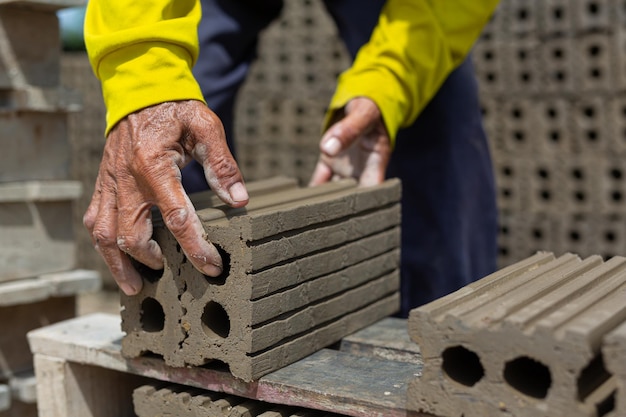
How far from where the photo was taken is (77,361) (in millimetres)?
1920

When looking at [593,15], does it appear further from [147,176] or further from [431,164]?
[147,176]

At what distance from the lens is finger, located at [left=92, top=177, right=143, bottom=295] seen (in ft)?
5.37

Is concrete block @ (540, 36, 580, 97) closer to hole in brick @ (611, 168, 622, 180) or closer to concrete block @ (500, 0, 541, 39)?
concrete block @ (500, 0, 541, 39)

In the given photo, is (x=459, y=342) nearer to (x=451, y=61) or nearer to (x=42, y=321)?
(x=451, y=61)

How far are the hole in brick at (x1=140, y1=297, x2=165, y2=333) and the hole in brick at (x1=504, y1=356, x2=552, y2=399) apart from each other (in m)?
0.79

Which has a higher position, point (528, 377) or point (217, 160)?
point (217, 160)

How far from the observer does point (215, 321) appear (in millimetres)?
1660

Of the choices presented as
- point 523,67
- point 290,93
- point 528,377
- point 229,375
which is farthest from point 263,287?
point 290,93

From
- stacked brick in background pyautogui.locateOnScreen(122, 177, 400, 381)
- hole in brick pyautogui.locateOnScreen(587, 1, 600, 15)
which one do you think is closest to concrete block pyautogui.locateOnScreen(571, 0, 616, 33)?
hole in brick pyautogui.locateOnScreen(587, 1, 600, 15)

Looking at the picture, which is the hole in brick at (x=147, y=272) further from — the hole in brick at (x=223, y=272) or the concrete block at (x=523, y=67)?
the concrete block at (x=523, y=67)

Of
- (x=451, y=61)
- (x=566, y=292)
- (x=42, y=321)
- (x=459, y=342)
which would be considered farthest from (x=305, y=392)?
(x=42, y=321)

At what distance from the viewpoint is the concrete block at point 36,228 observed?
2605 millimetres

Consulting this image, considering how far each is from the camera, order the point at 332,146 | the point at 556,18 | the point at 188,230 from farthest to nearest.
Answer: the point at 556,18, the point at 332,146, the point at 188,230

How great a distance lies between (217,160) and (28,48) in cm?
140
